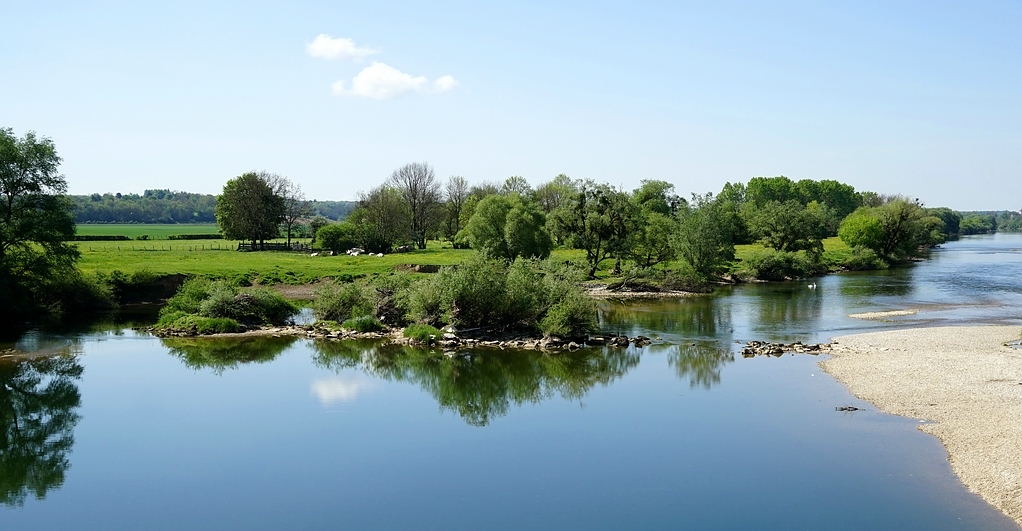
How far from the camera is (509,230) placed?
69438 mm

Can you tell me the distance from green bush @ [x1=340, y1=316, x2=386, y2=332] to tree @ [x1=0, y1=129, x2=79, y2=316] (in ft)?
64.7

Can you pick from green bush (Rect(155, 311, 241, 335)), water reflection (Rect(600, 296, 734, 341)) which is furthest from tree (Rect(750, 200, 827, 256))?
green bush (Rect(155, 311, 241, 335))

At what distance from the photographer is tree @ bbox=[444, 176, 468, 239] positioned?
110 m

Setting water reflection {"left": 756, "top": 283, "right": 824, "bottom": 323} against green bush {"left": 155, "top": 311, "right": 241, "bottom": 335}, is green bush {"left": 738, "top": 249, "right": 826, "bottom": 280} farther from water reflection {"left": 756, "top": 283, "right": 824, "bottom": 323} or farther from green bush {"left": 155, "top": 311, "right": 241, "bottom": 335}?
green bush {"left": 155, "top": 311, "right": 241, "bottom": 335}

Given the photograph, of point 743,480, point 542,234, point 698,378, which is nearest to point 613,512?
point 743,480

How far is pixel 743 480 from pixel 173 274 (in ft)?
160

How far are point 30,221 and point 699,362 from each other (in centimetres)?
4057

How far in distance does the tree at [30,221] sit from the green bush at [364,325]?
19.7 m

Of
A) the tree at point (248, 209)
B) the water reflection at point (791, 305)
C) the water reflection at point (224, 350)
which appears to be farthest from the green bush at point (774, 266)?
the tree at point (248, 209)

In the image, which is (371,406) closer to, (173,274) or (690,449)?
(690,449)

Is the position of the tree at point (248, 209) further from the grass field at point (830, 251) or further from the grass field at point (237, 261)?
the grass field at point (830, 251)

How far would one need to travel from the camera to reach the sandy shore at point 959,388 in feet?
66.1

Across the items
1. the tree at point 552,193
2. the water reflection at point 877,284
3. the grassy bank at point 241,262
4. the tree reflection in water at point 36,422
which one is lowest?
the tree reflection in water at point 36,422

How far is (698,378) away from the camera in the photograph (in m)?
32.5
